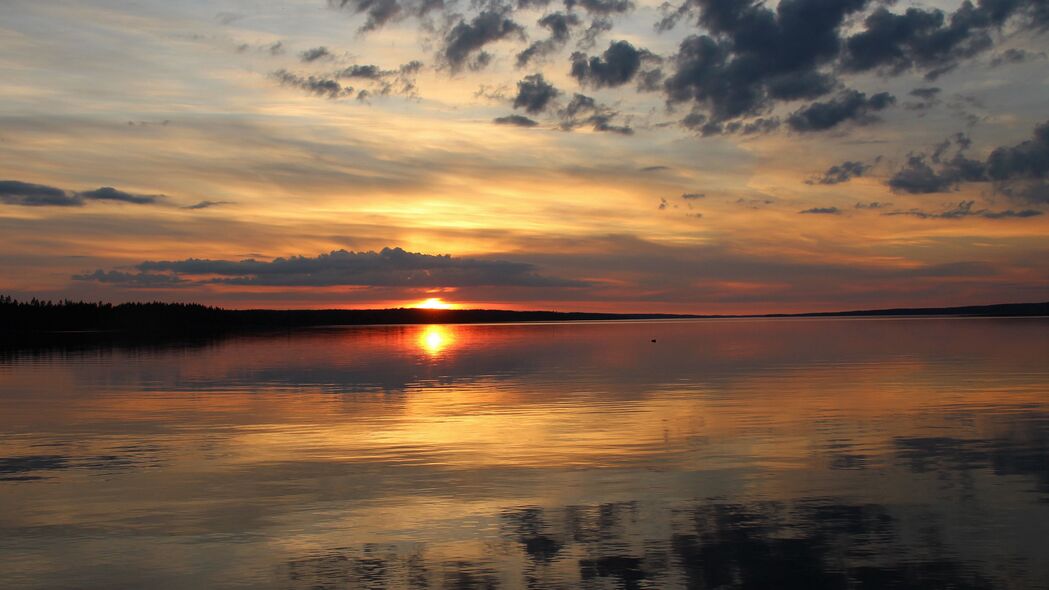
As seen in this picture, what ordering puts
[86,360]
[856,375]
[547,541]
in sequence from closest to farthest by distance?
[547,541] → [856,375] → [86,360]

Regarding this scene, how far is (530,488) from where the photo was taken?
19750mm

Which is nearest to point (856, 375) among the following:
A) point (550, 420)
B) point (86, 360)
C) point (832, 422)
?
point (832, 422)

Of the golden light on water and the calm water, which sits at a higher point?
the calm water

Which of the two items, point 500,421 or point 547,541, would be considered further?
point 500,421

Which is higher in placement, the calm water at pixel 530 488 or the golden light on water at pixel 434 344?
the calm water at pixel 530 488

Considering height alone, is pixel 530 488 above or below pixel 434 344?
above

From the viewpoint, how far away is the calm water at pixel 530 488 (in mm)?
14016

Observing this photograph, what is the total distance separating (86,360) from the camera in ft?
227

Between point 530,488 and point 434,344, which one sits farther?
point 434,344

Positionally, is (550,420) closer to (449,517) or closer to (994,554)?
(449,517)

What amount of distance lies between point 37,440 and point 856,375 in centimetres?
3748

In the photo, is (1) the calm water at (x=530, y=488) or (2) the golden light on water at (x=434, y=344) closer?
(1) the calm water at (x=530, y=488)

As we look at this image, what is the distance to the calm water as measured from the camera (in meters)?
14.0

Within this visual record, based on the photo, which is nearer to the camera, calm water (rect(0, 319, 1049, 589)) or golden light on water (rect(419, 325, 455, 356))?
calm water (rect(0, 319, 1049, 589))
